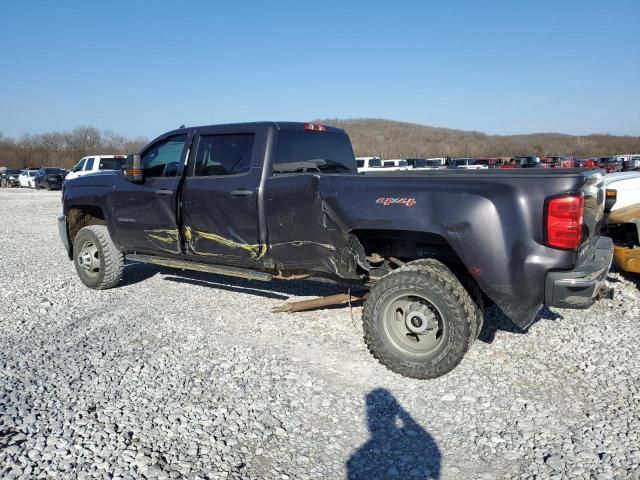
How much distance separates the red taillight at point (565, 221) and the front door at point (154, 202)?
12.1 ft

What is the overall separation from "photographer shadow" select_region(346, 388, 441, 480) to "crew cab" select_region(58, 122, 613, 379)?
0.62m

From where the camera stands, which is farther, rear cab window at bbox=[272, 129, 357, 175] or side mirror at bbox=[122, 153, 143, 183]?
side mirror at bbox=[122, 153, 143, 183]

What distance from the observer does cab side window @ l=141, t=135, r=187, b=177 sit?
5.62 meters

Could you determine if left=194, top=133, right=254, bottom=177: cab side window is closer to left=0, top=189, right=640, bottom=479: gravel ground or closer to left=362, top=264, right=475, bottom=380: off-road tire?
left=0, top=189, right=640, bottom=479: gravel ground

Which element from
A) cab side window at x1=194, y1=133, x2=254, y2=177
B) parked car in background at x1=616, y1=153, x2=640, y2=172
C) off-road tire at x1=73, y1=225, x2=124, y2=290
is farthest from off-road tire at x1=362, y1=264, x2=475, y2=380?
parked car in background at x1=616, y1=153, x2=640, y2=172

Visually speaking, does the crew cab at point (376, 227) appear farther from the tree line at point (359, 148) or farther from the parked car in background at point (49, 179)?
the tree line at point (359, 148)

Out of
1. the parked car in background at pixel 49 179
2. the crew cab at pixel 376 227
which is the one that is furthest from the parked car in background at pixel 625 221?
the parked car in background at pixel 49 179

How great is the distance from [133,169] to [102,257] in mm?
1417

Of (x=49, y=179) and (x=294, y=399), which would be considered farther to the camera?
(x=49, y=179)

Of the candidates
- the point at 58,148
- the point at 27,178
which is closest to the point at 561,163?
the point at 27,178

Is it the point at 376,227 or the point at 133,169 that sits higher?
the point at 133,169

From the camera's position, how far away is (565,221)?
3371mm

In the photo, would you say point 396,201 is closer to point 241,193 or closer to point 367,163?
point 241,193

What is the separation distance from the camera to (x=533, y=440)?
121 inches
